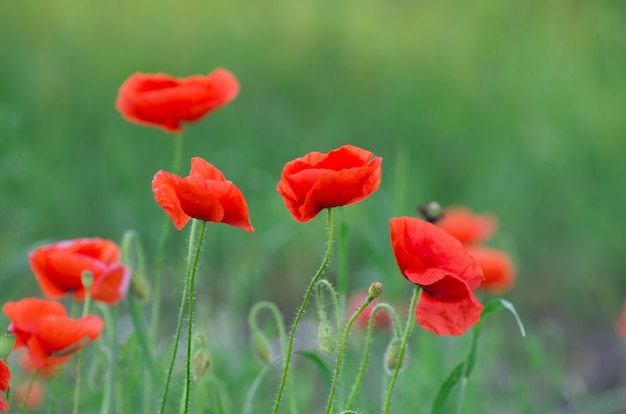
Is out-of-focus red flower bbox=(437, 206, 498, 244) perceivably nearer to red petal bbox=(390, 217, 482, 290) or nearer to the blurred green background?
the blurred green background

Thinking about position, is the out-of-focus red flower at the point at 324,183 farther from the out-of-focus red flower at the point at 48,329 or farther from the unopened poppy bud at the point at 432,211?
the unopened poppy bud at the point at 432,211

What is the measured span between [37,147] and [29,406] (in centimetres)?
189

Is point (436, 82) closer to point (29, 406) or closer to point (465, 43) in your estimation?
point (465, 43)

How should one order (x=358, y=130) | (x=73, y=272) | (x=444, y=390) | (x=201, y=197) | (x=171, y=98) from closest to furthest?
(x=201, y=197) → (x=444, y=390) → (x=73, y=272) → (x=171, y=98) → (x=358, y=130)

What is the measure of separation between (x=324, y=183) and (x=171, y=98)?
2.17ft

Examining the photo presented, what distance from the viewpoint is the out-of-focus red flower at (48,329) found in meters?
1.34

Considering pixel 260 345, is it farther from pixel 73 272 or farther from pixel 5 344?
pixel 5 344

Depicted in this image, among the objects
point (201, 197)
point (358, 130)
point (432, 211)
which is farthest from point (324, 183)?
point (358, 130)

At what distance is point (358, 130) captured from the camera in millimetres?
4891

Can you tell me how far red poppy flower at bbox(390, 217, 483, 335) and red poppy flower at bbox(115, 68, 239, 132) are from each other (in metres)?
0.65

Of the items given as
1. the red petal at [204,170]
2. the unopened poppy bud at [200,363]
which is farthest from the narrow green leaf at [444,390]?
the red petal at [204,170]

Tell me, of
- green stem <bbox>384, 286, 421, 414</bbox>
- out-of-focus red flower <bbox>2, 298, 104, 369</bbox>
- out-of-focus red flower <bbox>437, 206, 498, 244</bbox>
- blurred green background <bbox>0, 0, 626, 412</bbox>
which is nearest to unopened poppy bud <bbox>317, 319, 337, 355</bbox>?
green stem <bbox>384, 286, 421, 414</bbox>

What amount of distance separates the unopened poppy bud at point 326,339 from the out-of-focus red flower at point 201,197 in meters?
0.19

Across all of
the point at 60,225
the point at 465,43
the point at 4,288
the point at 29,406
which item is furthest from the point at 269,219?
the point at 465,43
